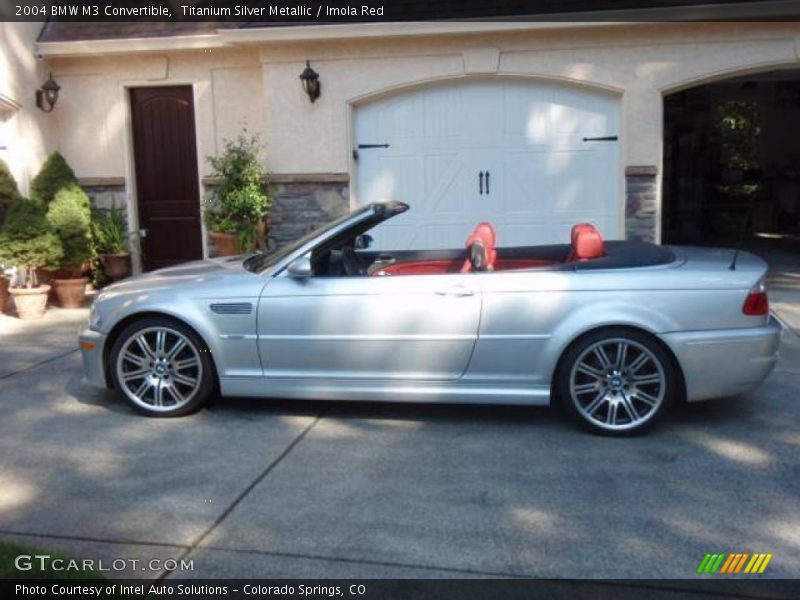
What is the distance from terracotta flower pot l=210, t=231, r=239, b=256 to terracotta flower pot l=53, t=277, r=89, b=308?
155cm

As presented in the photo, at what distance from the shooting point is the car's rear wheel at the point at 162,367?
5.49 meters

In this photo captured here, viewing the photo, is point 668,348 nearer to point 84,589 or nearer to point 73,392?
point 84,589

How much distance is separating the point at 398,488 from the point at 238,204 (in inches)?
243

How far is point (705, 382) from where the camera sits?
16.5 feet

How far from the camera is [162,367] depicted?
554 cm

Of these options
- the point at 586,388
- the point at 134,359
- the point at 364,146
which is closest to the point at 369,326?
the point at 586,388

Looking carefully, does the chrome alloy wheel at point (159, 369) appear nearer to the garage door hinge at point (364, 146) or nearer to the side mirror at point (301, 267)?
the side mirror at point (301, 267)

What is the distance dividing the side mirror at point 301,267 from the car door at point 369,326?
1.6 inches

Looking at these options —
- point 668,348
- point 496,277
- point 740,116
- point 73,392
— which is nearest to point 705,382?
point 668,348

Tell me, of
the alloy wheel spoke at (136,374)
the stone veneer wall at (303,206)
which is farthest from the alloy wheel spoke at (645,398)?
the stone veneer wall at (303,206)

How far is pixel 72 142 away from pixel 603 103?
22.0 feet

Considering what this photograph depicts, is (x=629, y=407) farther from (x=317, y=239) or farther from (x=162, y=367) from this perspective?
(x=162, y=367)

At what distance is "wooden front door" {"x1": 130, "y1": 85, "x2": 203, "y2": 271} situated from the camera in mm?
10836
